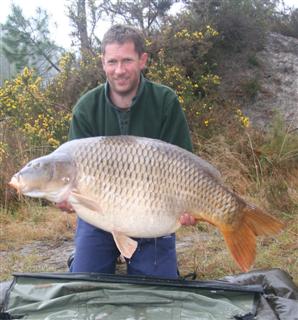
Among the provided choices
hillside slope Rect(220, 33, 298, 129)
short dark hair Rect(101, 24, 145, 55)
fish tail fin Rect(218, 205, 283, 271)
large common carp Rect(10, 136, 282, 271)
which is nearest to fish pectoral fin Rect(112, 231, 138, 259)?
large common carp Rect(10, 136, 282, 271)

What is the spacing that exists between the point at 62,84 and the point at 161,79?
135 centimetres

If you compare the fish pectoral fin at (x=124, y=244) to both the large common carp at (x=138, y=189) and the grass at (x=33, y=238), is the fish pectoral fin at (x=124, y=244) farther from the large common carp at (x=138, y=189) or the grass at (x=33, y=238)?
the grass at (x=33, y=238)

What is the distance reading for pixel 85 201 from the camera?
5.93 feet

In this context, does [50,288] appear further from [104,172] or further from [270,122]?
[270,122]

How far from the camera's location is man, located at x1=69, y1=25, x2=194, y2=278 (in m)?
2.23

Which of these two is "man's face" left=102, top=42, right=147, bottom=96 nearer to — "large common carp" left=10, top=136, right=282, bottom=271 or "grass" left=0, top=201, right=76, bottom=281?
"large common carp" left=10, top=136, right=282, bottom=271

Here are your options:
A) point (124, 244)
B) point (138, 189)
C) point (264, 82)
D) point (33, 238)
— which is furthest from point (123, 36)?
point (264, 82)

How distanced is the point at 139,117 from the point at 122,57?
0.89 ft

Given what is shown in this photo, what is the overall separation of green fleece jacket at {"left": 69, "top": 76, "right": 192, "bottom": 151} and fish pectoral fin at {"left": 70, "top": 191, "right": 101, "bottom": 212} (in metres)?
0.58

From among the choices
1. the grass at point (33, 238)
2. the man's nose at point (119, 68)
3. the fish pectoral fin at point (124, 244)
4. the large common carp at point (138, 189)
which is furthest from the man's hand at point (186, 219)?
the grass at point (33, 238)

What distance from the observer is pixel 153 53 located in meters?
5.99

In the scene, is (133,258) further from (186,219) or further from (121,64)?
(121,64)

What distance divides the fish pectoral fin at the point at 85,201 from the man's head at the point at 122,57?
604 mm

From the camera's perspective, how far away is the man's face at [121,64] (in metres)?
2.21
